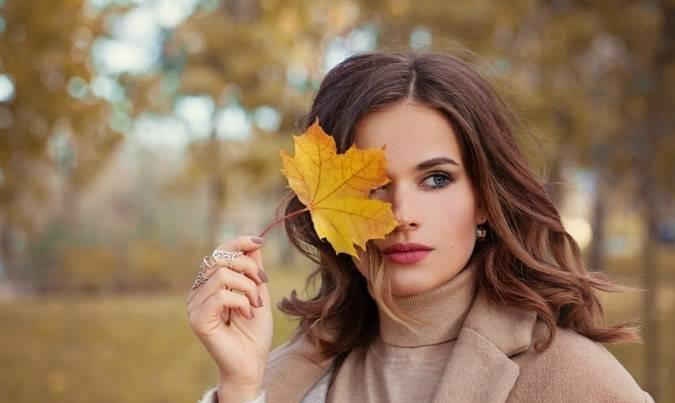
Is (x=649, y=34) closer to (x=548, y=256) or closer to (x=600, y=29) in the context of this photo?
(x=600, y=29)

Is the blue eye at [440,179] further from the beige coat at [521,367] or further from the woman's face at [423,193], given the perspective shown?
the beige coat at [521,367]

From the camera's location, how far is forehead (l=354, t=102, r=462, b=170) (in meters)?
2.11

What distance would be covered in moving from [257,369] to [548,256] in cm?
83

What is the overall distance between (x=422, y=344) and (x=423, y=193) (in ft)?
1.47

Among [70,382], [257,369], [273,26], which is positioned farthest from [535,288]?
[70,382]

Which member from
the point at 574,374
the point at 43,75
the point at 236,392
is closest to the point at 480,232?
the point at 574,374

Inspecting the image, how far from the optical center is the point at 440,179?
215 centimetres

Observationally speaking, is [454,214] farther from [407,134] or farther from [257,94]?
[257,94]

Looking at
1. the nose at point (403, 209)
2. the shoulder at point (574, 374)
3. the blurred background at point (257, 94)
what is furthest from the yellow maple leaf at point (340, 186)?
the blurred background at point (257, 94)

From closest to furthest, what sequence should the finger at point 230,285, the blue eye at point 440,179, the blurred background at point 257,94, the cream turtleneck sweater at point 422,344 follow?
the finger at point 230,285
the blue eye at point 440,179
the cream turtleneck sweater at point 422,344
the blurred background at point 257,94

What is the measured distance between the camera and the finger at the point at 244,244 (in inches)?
80.4

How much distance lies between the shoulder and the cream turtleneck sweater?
236 mm

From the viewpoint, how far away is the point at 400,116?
7.18ft

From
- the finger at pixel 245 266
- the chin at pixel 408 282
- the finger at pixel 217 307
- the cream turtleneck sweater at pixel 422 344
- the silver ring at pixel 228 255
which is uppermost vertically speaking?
the silver ring at pixel 228 255
